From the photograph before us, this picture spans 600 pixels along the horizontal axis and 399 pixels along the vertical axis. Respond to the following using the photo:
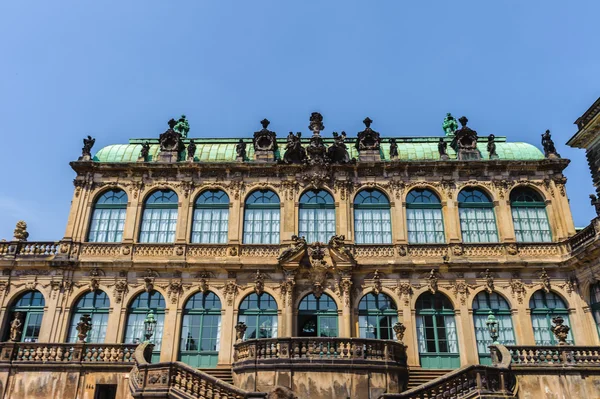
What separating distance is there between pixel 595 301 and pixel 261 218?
49.6 feet

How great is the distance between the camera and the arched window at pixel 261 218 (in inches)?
881

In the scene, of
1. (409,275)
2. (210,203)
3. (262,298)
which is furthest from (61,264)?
(409,275)

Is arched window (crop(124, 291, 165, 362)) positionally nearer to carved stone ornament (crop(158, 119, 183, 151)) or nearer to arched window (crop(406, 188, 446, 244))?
carved stone ornament (crop(158, 119, 183, 151))

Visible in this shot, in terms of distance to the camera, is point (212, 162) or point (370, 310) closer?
point (370, 310)

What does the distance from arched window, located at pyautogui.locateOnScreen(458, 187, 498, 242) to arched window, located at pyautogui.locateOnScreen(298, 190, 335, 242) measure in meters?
6.30

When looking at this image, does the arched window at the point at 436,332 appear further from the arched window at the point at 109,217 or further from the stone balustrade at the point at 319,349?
the arched window at the point at 109,217

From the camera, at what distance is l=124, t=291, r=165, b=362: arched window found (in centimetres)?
2034

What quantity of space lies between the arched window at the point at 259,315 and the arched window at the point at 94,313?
5993mm

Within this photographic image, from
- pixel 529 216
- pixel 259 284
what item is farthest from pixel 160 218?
pixel 529 216

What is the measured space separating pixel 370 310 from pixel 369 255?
2.50 m

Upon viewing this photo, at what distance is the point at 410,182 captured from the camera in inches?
917

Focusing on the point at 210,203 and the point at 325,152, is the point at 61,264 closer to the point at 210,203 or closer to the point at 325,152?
the point at 210,203

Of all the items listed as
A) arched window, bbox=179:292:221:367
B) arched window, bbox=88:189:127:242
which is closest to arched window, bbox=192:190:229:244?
arched window, bbox=179:292:221:367

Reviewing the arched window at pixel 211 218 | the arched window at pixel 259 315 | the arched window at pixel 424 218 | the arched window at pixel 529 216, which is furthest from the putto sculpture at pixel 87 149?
the arched window at pixel 529 216
